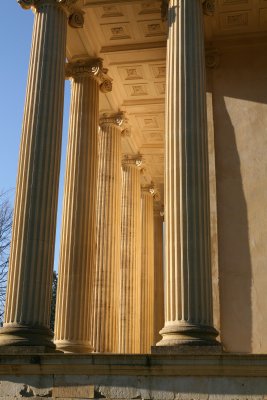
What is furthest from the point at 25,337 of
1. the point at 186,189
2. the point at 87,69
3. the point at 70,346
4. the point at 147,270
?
the point at 147,270

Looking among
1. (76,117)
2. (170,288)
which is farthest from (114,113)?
(170,288)

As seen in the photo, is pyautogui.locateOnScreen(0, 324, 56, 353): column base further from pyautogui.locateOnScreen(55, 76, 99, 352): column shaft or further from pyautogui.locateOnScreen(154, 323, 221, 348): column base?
pyautogui.locateOnScreen(55, 76, 99, 352): column shaft

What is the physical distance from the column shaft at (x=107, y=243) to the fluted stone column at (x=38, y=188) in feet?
55.5

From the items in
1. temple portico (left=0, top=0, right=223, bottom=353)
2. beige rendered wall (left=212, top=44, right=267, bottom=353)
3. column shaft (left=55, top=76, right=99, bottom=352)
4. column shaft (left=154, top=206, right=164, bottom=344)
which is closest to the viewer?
temple portico (left=0, top=0, right=223, bottom=353)

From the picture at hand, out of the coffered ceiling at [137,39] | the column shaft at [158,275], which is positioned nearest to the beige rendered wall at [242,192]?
the coffered ceiling at [137,39]

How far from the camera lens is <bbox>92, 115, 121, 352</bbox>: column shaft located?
160 feet

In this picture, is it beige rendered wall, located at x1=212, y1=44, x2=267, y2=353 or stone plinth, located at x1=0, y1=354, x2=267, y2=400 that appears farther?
beige rendered wall, located at x1=212, y1=44, x2=267, y2=353

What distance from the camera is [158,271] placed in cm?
7625

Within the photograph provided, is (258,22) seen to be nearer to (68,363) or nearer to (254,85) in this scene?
(254,85)

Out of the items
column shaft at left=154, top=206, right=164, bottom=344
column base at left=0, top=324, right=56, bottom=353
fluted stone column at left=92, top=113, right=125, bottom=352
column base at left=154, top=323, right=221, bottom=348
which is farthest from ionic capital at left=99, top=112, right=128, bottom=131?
column base at left=154, top=323, right=221, bottom=348

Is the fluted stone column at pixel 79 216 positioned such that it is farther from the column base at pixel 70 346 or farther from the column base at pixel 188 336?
the column base at pixel 188 336

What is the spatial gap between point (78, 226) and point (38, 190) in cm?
945

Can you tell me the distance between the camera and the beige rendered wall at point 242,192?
38.9m

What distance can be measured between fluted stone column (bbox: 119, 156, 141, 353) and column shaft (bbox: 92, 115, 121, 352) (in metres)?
8.85
